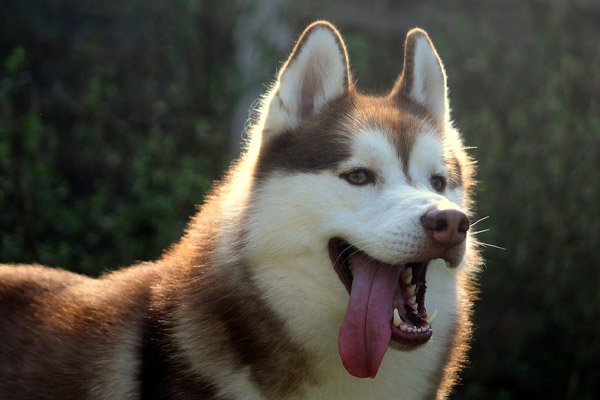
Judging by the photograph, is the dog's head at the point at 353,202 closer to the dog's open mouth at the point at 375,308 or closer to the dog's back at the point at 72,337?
the dog's open mouth at the point at 375,308

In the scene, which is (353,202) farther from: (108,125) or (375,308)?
(108,125)

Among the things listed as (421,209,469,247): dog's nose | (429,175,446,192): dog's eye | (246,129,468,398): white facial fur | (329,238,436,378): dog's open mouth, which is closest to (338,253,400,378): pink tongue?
(329,238,436,378): dog's open mouth

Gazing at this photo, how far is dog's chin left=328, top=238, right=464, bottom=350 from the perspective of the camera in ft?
8.89

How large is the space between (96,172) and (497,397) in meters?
3.72

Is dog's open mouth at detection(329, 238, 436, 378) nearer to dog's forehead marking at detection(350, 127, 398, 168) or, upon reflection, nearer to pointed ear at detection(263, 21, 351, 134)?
dog's forehead marking at detection(350, 127, 398, 168)

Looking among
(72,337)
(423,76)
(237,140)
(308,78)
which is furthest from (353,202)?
(237,140)

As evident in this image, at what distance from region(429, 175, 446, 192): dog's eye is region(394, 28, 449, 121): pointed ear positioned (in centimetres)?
53

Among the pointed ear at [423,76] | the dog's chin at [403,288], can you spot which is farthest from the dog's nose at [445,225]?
the pointed ear at [423,76]

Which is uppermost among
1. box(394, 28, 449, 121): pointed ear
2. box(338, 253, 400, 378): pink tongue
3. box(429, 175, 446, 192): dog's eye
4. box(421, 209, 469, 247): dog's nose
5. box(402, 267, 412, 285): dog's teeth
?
box(394, 28, 449, 121): pointed ear

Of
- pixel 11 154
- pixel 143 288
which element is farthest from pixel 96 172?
pixel 143 288

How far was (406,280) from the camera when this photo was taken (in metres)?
2.90

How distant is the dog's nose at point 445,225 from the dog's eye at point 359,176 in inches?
14.1

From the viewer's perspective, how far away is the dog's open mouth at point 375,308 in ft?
8.86

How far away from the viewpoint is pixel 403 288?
290 cm
